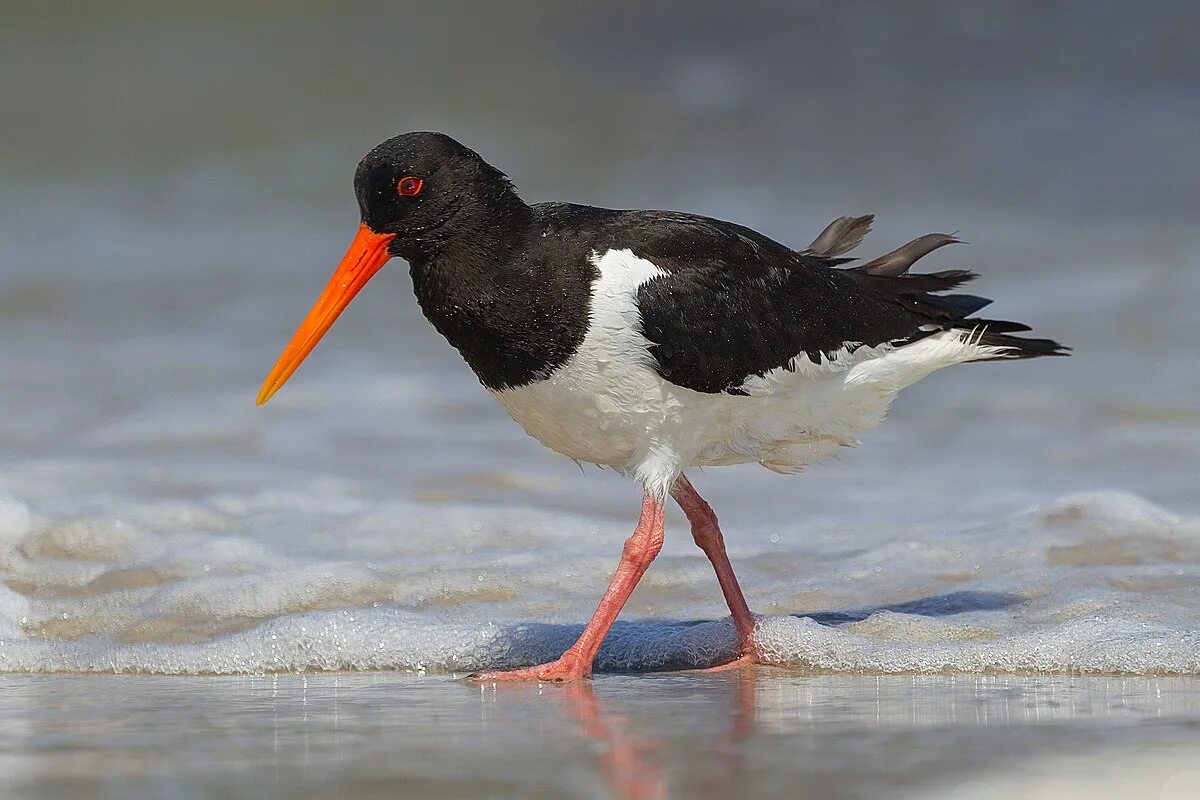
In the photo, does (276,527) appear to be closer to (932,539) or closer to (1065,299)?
(932,539)

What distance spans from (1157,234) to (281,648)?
8.02 meters

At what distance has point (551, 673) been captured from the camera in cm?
423

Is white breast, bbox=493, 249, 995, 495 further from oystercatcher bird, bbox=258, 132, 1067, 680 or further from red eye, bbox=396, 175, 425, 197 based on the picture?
red eye, bbox=396, 175, 425, 197

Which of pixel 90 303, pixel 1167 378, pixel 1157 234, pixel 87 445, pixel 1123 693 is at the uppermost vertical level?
pixel 1157 234

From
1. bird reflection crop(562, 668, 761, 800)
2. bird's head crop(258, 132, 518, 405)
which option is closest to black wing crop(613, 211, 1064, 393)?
bird's head crop(258, 132, 518, 405)

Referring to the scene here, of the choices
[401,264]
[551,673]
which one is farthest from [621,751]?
[401,264]

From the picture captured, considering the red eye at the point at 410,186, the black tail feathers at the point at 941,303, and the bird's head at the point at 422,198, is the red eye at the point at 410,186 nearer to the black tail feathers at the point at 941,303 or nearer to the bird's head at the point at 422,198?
the bird's head at the point at 422,198

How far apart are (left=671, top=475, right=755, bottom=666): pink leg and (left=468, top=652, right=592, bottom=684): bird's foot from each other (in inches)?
21.3

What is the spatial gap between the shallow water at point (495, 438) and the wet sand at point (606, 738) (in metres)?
0.03

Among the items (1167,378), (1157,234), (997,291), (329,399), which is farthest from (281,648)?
(1157,234)

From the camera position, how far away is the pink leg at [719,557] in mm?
4598

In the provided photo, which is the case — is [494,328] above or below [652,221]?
below

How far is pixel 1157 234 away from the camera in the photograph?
1069cm

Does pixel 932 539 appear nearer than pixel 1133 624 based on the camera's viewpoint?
No
